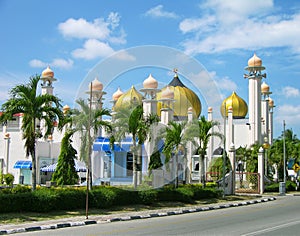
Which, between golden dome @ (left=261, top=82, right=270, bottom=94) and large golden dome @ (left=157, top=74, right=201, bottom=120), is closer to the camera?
large golden dome @ (left=157, top=74, right=201, bottom=120)

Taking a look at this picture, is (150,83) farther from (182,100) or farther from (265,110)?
(265,110)

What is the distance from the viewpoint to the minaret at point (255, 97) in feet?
167

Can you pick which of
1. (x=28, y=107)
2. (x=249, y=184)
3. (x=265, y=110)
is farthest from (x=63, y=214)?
(x=265, y=110)

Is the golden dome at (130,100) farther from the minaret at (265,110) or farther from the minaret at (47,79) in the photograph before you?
the minaret at (265,110)

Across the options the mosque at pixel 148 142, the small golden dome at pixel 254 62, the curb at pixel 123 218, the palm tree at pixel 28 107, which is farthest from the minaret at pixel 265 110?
the palm tree at pixel 28 107

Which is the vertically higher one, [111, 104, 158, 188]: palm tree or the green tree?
[111, 104, 158, 188]: palm tree

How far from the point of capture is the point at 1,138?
4559cm

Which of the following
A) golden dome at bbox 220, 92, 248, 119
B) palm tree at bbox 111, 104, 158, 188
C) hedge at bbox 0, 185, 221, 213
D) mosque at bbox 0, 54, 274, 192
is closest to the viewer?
hedge at bbox 0, 185, 221, 213

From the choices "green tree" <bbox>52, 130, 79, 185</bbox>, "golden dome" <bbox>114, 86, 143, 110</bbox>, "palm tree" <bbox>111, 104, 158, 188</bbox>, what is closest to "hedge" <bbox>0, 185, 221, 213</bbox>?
"palm tree" <bbox>111, 104, 158, 188</bbox>

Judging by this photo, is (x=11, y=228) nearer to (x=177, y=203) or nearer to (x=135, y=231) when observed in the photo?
(x=135, y=231)

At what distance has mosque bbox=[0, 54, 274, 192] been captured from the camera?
37219 millimetres

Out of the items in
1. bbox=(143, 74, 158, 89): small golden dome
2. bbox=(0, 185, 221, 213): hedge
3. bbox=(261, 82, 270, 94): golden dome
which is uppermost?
bbox=(261, 82, 270, 94): golden dome

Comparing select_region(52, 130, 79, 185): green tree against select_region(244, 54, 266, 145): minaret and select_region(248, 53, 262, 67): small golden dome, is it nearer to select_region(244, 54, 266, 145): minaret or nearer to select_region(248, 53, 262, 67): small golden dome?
select_region(244, 54, 266, 145): minaret

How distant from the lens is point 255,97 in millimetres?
50938
